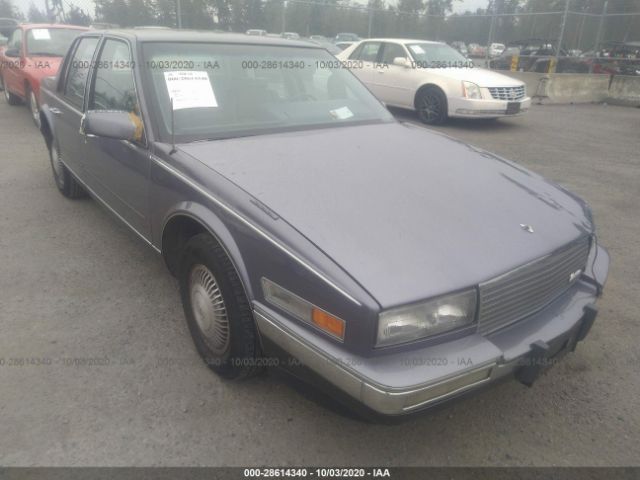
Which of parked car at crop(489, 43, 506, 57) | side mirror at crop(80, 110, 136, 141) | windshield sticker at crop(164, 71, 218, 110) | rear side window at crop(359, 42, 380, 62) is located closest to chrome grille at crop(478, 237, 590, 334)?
windshield sticker at crop(164, 71, 218, 110)

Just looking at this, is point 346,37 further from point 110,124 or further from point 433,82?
point 110,124

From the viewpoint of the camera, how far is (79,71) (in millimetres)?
3764

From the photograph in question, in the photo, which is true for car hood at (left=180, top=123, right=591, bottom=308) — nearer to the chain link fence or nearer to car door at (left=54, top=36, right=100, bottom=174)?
car door at (left=54, top=36, right=100, bottom=174)

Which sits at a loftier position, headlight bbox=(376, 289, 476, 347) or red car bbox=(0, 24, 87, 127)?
red car bbox=(0, 24, 87, 127)

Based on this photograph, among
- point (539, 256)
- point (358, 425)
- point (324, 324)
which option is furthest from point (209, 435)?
point (539, 256)

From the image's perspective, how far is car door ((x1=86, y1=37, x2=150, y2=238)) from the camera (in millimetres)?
2748

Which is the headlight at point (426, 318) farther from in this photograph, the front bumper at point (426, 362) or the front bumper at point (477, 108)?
the front bumper at point (477, 108)

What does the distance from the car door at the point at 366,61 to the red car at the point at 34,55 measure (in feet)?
17.4

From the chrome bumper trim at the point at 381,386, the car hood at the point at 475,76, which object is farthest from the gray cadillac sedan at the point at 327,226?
the car hood at the point at 475,76

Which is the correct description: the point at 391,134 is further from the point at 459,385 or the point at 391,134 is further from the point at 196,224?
the point at 459,385

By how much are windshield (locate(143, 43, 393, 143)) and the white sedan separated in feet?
18.8

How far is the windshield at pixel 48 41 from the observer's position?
7.66 metres

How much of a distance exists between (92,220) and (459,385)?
3.64m

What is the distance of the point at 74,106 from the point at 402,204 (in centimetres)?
289
